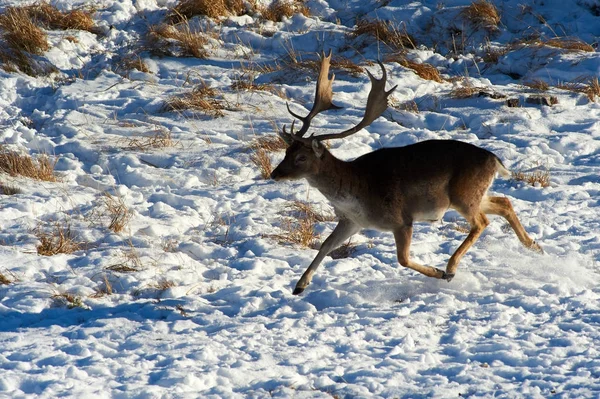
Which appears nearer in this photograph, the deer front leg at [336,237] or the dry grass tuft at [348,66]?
the deer front leg at [336,237]

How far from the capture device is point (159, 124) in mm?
11062

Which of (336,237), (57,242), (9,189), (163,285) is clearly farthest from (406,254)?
(9,189)

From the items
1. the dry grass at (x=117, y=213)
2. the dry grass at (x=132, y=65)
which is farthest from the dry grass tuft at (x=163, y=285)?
the dry grass at (x=132, y=65)

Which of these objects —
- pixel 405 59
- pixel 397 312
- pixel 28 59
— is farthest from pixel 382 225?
pixel 28 59

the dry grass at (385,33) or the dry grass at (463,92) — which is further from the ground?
the dry grass at (385,33)

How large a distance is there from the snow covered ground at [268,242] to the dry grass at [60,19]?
23cm

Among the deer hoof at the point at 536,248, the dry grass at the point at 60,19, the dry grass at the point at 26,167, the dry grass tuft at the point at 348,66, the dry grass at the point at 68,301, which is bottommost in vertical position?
the deer hoof at the point at 536,248

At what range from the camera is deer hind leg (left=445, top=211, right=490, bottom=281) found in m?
6.91

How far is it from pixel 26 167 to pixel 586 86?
8200 mm

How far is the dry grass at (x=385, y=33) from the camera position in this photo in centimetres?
1384

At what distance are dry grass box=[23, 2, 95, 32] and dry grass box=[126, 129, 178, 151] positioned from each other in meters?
4.21

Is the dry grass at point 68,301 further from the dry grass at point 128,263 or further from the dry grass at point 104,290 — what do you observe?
the dry grass at point 128,263

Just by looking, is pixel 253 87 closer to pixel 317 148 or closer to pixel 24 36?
pixel 24 36

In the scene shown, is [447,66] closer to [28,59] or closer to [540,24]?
[540,24]
